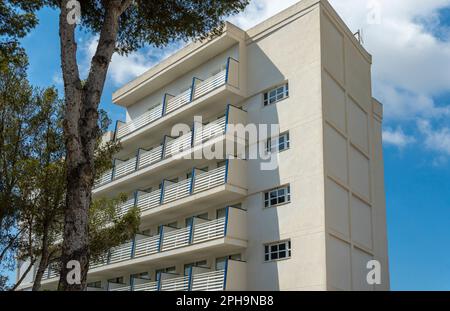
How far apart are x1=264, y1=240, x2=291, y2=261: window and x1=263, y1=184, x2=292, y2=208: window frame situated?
6.25 feet

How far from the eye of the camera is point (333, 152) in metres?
29.8

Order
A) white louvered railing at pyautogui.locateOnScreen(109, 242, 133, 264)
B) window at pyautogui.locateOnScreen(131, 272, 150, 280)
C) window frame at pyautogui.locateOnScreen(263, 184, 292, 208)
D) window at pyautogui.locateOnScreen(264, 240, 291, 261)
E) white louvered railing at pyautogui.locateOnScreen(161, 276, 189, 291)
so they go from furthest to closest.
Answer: white louvered railing at pyautogui.locateOnScreen(109, 242, 133, 264) → window at pyautogui.locateOnScreen(131, 272, 150, 280) → white louvered railing at pyautogui.locateOnScreen(161, 276, 189, 291) → window frame at pyautogui.locateOnScreen(263, 184, 292, 208) → window at pyautogui.locateOnScreen(264, 240, 291, 261)

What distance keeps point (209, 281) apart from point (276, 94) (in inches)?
399

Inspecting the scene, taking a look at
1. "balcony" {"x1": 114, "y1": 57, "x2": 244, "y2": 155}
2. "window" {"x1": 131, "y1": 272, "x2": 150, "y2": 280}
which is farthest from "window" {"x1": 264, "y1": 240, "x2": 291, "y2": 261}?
"window" {"x1": 131, "y1": 272, "x2": 150, "y2": 280}

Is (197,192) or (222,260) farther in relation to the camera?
(197,192)

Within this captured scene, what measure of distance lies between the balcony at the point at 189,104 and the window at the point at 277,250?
856 cm

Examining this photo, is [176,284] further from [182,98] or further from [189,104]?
[182,98]

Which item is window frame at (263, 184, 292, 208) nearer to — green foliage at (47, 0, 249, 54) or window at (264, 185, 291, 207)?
A: window at (264, 185, 291, 207)

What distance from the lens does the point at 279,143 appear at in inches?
1216

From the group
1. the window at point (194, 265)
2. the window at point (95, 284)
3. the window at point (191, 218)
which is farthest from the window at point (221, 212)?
the window at point (95, 284)

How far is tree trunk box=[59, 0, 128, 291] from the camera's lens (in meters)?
12.4

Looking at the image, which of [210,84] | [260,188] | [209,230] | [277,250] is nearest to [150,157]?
[210,84]

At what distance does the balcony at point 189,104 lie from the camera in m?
33.1

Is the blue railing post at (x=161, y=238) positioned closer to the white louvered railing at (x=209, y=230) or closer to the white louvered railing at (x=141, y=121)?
the white louvered railing at (x=209, y=230)
